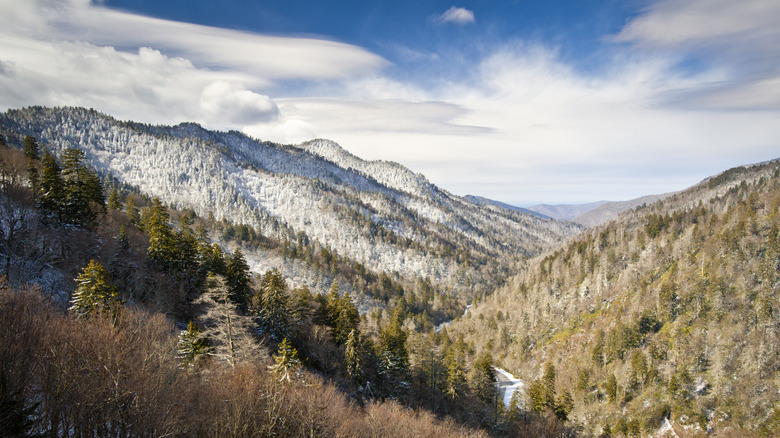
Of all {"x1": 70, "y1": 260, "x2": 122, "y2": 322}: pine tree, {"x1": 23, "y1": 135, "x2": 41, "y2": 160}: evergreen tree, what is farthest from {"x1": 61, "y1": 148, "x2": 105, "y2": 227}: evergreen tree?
{"x1": 70, "y1": 260, "x2": 122, "y2": 322}: pine tree

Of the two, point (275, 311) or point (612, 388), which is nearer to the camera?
point (275, 311)

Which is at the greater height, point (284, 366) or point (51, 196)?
point (51, 196)

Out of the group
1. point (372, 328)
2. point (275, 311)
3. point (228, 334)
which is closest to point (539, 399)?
point (372, 328)

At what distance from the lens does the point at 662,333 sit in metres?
99.4

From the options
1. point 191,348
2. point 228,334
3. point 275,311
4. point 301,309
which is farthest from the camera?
point 301,309

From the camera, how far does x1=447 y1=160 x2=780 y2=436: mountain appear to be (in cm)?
7662

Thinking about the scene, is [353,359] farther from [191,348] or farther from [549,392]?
[549,392]

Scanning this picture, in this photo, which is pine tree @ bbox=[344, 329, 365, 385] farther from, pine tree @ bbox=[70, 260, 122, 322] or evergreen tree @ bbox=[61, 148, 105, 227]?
evergreen tree @ bbox=[61, 148, 105, 227]

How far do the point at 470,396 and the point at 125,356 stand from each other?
5308 centimetres

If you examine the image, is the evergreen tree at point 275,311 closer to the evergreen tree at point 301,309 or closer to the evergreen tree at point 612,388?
the evergreen tree at point 301,309

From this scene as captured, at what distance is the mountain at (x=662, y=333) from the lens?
7662cm

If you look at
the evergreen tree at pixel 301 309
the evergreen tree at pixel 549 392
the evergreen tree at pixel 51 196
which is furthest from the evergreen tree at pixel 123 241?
the evergreen tree at pixel 549 392

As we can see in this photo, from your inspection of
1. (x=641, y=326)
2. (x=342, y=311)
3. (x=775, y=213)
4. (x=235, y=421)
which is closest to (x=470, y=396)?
(x=342, y=311)

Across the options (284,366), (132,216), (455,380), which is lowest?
(455,380)
